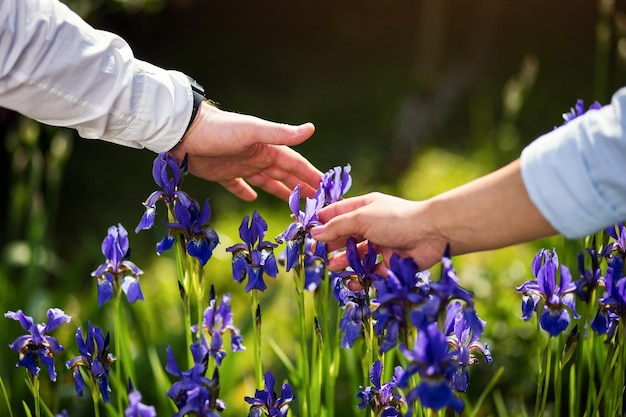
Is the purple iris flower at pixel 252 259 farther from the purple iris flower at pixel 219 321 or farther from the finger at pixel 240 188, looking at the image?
the finger at pixel 240 188

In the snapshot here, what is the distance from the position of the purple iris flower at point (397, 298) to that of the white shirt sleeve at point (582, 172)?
0.22 metres

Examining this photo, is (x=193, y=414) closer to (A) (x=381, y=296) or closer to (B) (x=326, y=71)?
(A) (x=381, y=296)

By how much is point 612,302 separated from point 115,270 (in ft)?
2.98

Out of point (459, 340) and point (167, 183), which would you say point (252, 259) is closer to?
point (167, 183)

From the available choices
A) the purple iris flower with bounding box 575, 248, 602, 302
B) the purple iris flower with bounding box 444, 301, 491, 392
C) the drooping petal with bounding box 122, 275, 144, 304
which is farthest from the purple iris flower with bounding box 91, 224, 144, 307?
the purple iris flower with bounding box 575, 248, 602, 302

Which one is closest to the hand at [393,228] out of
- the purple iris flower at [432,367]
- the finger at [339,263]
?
the finger at [339,263]

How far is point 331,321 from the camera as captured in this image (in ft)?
7.81

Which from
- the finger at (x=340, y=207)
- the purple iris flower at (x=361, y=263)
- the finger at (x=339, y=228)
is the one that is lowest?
the purple iris flower at (x=361, y=263)

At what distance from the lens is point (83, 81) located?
1.65 m

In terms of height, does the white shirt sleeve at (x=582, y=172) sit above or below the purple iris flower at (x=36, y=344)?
above

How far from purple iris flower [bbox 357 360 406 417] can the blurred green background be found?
752mm

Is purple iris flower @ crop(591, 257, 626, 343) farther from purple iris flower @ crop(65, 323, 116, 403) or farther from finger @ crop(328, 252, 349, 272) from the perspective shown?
purple iris flower @ crop(65, 323, 116, 403)

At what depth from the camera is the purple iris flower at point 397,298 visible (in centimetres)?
120

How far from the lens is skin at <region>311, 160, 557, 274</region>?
4.13 ft
